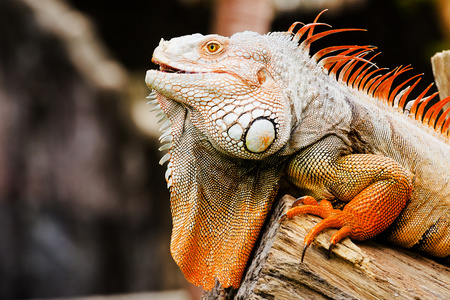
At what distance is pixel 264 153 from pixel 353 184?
1.77ft

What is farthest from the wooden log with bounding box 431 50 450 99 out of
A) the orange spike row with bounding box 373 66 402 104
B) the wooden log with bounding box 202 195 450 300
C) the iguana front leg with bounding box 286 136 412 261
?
the wooden log with bounding box 202 195 450 300

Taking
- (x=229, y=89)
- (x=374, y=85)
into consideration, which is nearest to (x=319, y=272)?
(x=229, y=89)

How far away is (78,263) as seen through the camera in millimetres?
6797

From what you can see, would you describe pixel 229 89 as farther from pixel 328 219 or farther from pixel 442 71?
pixel 442 71

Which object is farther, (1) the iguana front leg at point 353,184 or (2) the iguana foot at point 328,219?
(1) the iguana front leg at point 353,184

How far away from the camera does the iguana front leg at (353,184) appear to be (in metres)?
2.11

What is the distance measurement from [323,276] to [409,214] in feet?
2.97

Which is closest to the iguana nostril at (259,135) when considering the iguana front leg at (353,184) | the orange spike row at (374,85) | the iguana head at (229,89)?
the iguana head at (229,89)

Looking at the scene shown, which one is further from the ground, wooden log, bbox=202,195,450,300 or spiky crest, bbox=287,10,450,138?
spiky crest, bbox=287,10,450,138

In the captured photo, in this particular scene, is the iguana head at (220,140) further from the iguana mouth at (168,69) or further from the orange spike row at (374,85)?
the orange spike row at (374,85)

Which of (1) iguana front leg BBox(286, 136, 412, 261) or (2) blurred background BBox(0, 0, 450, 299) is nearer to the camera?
(1) iguana front leg BBox(286, 136, 412, 261)

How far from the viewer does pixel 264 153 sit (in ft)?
6.93

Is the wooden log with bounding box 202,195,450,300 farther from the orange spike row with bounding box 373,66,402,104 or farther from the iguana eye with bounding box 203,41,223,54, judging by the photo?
the orange spike row with bounding box 373,66,402,104

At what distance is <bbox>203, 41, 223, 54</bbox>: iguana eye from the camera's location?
7.28 ft
